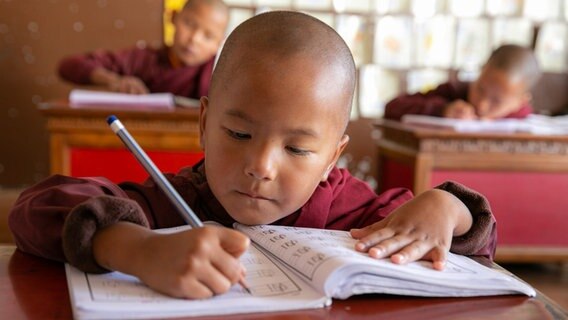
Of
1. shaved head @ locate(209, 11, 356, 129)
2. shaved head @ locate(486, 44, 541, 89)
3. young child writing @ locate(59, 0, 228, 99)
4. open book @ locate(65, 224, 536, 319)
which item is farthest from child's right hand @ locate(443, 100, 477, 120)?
open book @ locate(65, 224, 536, 319)

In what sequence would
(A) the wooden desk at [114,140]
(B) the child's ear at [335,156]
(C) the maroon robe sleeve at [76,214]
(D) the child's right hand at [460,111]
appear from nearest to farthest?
(C) the maroon robe sleeve at [76,214] < (B) the child's ear at [335,156] < (A) the wooden desk at [114,140] < (D) the child's right hand at [460,111]

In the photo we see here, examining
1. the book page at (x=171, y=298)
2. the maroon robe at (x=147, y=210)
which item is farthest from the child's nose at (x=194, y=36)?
the book page at (x=171, y=298)

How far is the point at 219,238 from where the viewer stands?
24.1 inches

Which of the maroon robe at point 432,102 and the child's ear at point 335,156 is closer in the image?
the child's ear at point 335,156

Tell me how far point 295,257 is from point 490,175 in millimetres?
2077

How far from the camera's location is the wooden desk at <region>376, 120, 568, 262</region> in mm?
2549

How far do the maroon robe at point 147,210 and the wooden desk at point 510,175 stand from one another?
→ 1568 mm

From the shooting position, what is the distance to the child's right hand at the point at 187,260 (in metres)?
0.59

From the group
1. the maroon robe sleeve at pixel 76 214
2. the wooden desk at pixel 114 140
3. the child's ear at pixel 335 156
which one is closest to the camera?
the maroon robe sleeve at pixel 76 214

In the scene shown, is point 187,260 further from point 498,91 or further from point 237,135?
point 498,91

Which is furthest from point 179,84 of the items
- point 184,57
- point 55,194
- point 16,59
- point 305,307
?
point 305,307

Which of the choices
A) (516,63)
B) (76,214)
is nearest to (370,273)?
(76,214)

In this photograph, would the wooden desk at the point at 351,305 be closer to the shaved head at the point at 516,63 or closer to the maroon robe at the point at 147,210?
the maroon robe at the point at 147,210

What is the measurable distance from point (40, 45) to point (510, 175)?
233 cm
